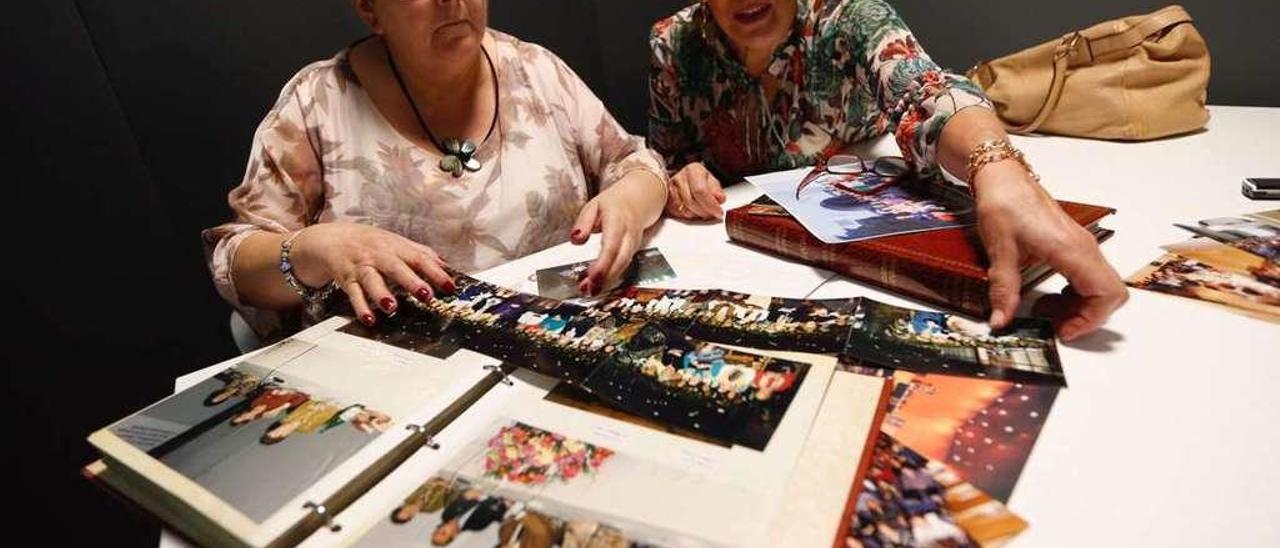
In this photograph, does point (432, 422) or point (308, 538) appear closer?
point (308, 538)

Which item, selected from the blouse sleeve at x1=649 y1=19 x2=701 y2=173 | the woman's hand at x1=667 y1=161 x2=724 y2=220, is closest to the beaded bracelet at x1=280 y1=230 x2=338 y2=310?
the woman's hand at x1=667 y1=161 x2=724 y2=220

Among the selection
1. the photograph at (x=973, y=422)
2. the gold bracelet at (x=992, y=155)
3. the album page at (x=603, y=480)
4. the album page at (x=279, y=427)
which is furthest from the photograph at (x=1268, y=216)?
the album page at (x=279, y=427)

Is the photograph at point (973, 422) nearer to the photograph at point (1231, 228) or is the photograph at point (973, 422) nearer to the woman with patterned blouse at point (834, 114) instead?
the woman with patterned blouse at point (834, 114)

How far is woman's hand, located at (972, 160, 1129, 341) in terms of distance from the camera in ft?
2.21

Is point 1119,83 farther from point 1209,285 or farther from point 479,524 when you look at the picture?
point 479,524

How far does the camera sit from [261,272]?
0.95 meters

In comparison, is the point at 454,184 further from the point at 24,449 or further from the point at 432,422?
the point at 24,449

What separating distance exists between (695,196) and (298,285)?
25.9 inches

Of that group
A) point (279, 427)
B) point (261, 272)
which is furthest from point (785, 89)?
point (279, 427)

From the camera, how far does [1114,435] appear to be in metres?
0.53

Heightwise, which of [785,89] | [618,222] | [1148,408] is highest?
[785,89]

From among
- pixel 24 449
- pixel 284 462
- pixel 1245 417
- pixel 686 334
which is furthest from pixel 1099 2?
pixel 24 449

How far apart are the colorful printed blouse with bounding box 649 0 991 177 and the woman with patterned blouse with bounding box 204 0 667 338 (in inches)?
14.4

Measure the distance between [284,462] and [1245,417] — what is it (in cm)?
84
